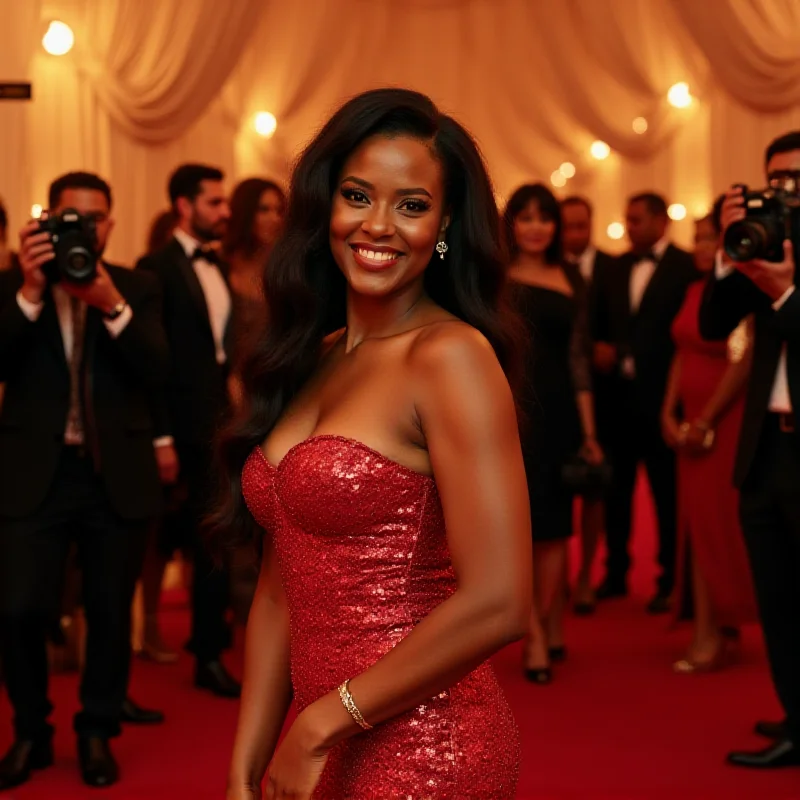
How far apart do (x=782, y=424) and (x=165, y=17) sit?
3.86 meters

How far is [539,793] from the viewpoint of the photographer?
3803 millimetres

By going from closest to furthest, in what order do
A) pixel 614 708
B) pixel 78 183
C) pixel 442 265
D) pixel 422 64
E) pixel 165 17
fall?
pixel 442 265, pixel 78 183, pixel 614 708, pixel 165 17, pixel 422 64

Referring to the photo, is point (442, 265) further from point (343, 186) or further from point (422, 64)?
point (422, 64)

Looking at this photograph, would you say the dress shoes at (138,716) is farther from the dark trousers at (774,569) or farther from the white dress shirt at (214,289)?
the dark trousers at (774,569)

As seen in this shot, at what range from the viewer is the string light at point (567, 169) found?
14.8 metres

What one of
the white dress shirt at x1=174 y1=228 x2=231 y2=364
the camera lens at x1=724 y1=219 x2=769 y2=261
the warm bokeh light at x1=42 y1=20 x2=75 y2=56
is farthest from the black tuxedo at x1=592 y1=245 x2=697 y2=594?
the warm bokeh light at x1=42 y1=20 x2=75 y2=56

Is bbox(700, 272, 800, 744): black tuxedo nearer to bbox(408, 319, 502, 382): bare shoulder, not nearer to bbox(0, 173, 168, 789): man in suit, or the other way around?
bbox(0, 173, 168, 789): man in suit

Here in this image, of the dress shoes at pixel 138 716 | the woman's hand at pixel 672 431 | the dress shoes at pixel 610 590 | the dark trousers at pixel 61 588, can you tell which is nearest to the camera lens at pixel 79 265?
the dark trousers at pixel 61 588

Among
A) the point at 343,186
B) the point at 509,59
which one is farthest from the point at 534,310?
the point at 509,59

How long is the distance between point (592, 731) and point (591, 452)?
1.24m

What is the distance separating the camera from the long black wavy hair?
1890 mm

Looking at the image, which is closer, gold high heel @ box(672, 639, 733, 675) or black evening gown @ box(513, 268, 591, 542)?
black evening gown @ box(513, 268, 591, 542)

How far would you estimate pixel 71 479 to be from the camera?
394cm

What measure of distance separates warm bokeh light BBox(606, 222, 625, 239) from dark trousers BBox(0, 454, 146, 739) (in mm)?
10772
